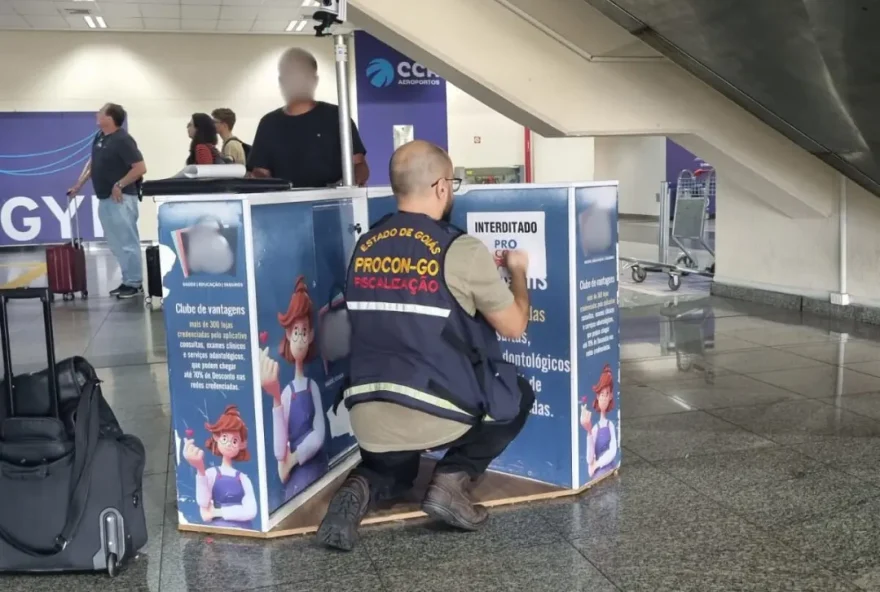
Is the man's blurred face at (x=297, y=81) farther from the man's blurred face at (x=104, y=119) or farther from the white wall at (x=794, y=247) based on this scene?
the man's blurred face at (x=104, y=119)

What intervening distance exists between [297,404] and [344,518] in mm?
485

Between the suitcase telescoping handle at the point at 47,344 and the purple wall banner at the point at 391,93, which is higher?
the purple wall banner at the point at 391,93

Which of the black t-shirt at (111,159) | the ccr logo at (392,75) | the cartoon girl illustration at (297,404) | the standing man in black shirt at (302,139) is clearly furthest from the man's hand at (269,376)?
the ccr logo at (392,75)

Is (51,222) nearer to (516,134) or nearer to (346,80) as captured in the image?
(516,134)

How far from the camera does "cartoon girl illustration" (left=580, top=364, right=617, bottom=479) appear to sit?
3033 mm

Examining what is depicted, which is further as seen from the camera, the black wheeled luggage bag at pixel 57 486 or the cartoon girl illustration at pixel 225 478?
the cartoon girl illustration at pixel 225 478

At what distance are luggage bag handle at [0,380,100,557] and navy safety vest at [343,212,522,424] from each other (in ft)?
2.48

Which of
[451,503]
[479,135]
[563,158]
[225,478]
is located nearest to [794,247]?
[451,503]

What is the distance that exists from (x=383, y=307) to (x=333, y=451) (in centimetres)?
89

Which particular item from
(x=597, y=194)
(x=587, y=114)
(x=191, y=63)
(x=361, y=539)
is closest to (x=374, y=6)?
(x=587, y=114)

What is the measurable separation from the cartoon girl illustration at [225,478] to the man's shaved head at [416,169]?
89cm

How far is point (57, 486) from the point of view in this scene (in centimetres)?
239

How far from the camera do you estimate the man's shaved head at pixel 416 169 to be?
2.57m

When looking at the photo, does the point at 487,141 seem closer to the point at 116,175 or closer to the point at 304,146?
the point at 116,175
